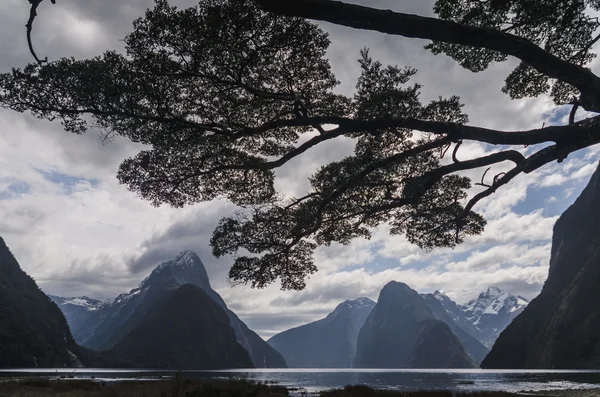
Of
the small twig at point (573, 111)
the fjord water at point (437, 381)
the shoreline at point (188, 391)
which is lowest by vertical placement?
the fjord water at point (437, 381)

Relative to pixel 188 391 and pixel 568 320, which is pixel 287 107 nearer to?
pixel 188 391

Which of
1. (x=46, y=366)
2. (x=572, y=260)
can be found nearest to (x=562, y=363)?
(x=572, y=260)

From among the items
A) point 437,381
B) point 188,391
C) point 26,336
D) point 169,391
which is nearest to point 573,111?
point 188,391

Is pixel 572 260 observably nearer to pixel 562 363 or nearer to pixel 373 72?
pixel 562 363

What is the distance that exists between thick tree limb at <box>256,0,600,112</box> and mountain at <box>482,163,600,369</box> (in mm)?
166417

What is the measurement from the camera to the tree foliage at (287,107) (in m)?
9.81

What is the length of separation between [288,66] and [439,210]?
6700 mm

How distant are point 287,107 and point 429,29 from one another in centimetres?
516

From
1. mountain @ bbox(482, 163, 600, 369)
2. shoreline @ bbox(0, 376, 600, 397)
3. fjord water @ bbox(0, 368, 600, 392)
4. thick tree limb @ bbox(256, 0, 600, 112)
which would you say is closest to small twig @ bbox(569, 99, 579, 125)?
thick tree limb @ bbox(256, 0, 600, 112)

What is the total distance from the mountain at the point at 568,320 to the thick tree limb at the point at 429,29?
16642 cm

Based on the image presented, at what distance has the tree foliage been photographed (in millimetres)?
9812

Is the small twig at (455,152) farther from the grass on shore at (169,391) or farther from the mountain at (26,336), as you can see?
the mountain at (26,336)

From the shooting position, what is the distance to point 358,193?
13.7 metres

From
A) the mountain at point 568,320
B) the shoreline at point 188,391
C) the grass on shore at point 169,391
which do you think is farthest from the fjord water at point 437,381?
the mountain at point 568,320
